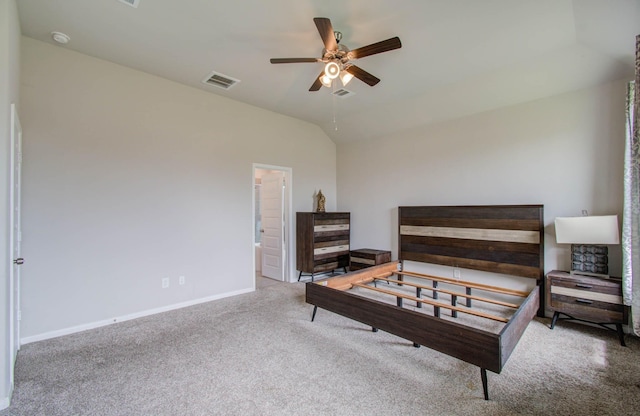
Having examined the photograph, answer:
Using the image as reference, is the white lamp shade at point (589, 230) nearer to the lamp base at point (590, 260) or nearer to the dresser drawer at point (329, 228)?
the lamp base at point (590, 260)

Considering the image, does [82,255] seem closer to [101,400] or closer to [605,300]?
[101,400]

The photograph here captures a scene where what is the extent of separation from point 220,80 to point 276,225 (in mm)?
2639

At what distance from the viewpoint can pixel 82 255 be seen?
313 centimetres

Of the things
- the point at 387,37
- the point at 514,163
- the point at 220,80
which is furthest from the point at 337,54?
the point at 514,163

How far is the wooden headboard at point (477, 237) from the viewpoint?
353 cm

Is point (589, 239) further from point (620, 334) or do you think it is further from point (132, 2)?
point (132, 2)

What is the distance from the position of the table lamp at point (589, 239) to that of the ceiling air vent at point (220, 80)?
422cm

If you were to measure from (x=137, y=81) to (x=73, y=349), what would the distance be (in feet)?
9.89

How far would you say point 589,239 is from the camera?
2.92 m

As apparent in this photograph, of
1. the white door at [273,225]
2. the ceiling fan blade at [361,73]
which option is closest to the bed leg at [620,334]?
the ceiling fan blade at [361,73]

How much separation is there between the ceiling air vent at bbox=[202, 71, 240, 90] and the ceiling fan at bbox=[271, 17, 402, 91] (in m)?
1.37

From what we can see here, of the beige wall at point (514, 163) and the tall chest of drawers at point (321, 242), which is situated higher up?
the beige wall at point (514, 163)

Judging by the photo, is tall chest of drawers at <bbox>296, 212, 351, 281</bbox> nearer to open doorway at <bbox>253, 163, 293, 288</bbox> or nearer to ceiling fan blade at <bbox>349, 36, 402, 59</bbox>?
open doorway at <bbox>253, 163, 293, 288</bbox>

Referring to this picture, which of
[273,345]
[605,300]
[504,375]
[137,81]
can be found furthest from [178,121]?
[605,300]
